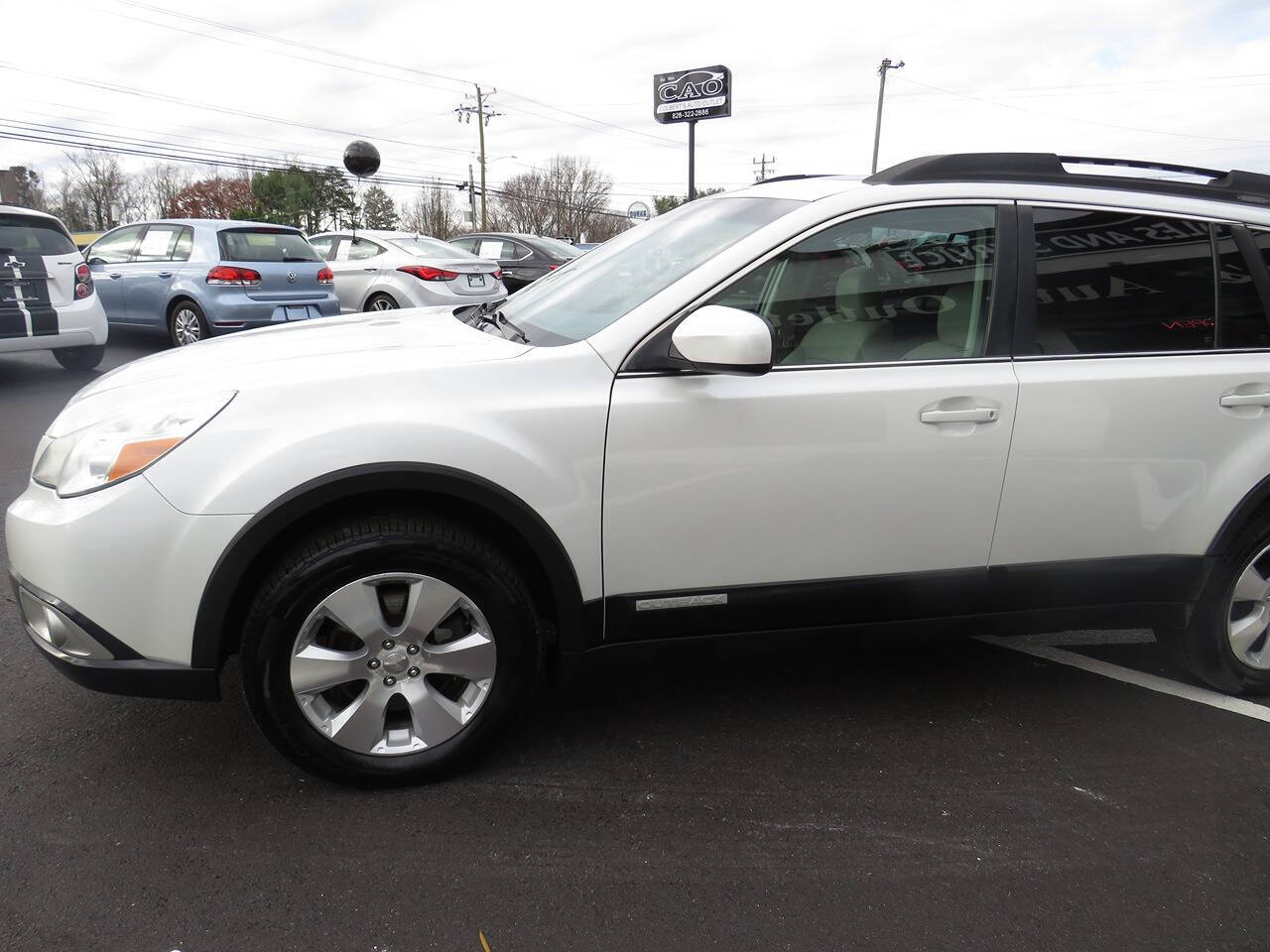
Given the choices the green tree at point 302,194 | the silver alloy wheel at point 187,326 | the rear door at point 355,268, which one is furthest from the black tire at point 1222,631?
the green tree at point 302,194

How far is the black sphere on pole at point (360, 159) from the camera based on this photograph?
53.9ft

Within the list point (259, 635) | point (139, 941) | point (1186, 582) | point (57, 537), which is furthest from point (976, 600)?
point (57, 537)

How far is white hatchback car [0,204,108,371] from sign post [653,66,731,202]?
885cm

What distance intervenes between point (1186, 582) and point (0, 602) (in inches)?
171

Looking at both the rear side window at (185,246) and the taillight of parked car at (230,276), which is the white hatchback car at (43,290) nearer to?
the taillight of parked car at (230,276)

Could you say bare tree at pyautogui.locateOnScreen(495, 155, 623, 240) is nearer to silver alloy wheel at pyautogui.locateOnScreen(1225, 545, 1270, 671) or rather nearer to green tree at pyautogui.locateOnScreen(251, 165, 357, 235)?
green tree at pyautogui.locateOnScreen(251, 165, 357, 235)

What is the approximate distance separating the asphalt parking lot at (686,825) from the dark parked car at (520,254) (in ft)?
39.7

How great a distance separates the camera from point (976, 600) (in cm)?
276

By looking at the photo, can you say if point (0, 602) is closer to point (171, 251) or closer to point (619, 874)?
point (619, 874)

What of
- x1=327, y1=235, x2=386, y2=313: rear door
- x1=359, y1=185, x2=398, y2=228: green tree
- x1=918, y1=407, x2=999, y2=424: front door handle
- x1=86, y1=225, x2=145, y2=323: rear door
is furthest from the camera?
x1=359, y1=185, x2=398, y2=228: green tree

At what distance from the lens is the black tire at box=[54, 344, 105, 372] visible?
30.1ft

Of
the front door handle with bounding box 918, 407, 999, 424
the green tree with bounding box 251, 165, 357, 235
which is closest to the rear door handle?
the front door handle with bounding box 918, 407, 999, 424

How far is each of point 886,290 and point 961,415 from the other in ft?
1.41

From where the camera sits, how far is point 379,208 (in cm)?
7675
